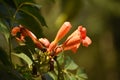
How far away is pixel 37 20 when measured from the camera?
134 centimetres

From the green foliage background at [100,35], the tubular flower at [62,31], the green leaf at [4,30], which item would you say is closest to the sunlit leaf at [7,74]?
the green leaf at [4,30]

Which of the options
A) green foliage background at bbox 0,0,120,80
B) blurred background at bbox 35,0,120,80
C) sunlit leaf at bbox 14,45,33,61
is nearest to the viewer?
sunlit leaf at bbox 14,45,33,61

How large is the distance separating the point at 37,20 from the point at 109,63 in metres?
6.54

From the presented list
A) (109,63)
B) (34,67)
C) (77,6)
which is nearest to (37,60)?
(34,67)

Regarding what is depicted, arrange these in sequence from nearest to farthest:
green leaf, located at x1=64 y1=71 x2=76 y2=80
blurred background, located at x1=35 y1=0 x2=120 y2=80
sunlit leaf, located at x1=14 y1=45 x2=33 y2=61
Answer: sunlit leaf, located at x1=14 y1=45 x2=33 y2=61 < green leaf, located at x1=64 y1=71 x2=76 y2=80 < blurred background, located at x1=35 y1=0 x2=120 y2=80

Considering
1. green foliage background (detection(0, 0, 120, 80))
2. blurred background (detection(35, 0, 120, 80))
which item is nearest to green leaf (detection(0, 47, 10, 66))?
green foliage background (detection(0, 0, 120, 80))

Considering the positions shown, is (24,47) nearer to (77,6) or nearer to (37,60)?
(37,60)

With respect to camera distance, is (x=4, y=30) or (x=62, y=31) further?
(x=62, y=31)

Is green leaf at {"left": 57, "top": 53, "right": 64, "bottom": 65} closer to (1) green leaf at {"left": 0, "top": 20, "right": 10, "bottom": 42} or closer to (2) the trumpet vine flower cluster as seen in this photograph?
(2) the trumpet vine flower cluster

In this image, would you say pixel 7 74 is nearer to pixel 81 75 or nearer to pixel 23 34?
pixel 23 34

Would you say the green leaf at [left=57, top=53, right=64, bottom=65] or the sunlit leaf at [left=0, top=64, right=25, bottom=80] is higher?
the green leaf at [left=57, top=53, right=64, bottom=65]

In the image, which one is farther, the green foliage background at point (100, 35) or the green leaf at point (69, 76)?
the green foliage background at point (100, 35)

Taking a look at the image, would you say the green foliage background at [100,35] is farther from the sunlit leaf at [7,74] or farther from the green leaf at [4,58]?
the sunlit leaf at [7,74]

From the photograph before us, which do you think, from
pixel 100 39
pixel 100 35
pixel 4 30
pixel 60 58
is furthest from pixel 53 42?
pixel 100 39
